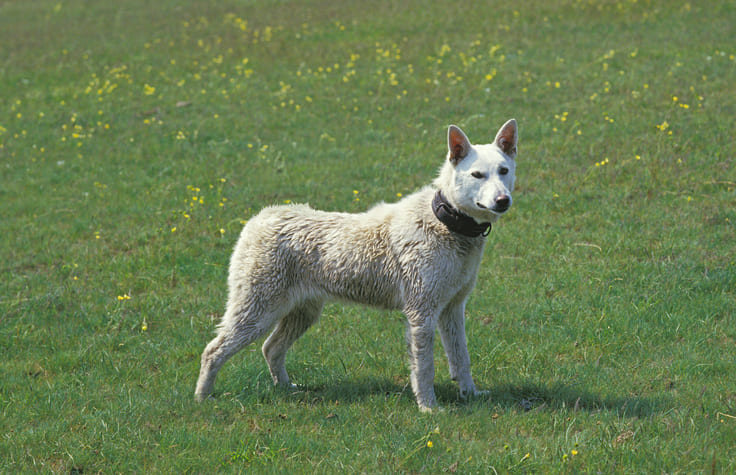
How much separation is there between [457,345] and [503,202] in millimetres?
1662

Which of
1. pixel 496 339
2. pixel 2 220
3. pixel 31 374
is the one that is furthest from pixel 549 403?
pixel 2 220

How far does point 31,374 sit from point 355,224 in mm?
3747

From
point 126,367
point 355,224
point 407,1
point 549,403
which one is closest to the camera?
point 549,403

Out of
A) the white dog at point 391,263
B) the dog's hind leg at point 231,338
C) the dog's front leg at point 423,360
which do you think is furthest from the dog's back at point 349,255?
the dog's front leg at point 423,360

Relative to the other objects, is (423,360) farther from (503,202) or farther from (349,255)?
(503,202)

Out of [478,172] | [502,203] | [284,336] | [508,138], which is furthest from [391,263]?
[508,138]

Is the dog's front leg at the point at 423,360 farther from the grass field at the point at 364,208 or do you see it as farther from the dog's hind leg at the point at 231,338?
the dog's hind leg at the point at 231,338

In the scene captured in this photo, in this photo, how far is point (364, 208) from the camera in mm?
11750

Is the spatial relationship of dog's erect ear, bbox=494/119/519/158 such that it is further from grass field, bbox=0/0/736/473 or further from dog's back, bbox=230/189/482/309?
grass field, bbox=0/0/736/473

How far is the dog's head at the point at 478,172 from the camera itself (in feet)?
20.1

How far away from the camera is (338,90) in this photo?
58.2 feet

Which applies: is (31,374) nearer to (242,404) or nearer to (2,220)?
(242,404)

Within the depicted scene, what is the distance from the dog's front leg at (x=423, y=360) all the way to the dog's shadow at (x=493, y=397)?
8.0 inches

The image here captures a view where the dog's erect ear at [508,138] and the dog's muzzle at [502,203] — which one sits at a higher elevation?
the dog's erect ear at [508,138]
